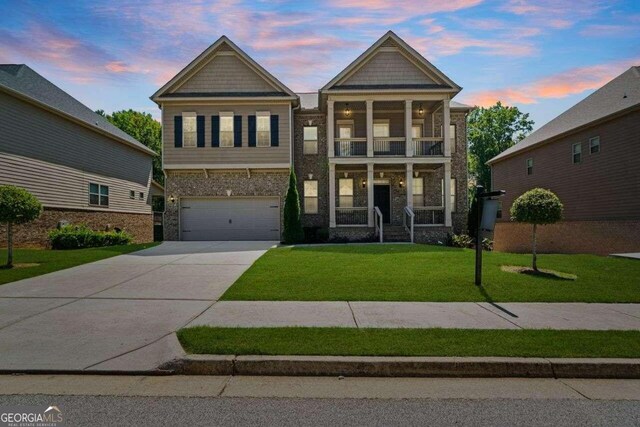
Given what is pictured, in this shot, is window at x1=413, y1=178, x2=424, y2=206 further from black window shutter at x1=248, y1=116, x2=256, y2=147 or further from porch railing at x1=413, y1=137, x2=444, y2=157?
black window shutter at x1=248, y1=116, x2=256, y2=147

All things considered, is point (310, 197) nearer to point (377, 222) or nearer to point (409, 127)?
point (377, 222)

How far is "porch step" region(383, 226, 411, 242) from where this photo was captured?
18156 mm

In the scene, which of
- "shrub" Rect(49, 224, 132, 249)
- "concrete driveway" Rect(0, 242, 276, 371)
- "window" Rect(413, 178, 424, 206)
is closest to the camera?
"concrete driveway" Rect(0, 242, 276, 371)

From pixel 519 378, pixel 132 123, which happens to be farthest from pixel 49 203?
pixel 132 123

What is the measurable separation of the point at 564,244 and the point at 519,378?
1618 centimetres

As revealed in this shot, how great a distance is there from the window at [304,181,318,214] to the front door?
335 centimetres

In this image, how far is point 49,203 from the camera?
17656 mm

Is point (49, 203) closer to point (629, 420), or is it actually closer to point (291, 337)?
point (291, 337)

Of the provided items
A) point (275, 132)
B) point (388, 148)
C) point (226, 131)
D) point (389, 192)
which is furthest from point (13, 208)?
point (389, 192)

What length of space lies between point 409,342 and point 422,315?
153 cm

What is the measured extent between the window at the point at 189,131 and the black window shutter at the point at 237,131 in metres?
1.99

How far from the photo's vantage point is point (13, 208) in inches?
400

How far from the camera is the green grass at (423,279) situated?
7.57 meters

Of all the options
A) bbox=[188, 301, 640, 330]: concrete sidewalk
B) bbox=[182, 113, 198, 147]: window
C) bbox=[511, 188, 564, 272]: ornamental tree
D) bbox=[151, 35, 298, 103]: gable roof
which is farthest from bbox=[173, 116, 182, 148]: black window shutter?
bbox=[511, 188, 564, 272]: ornamental tree
